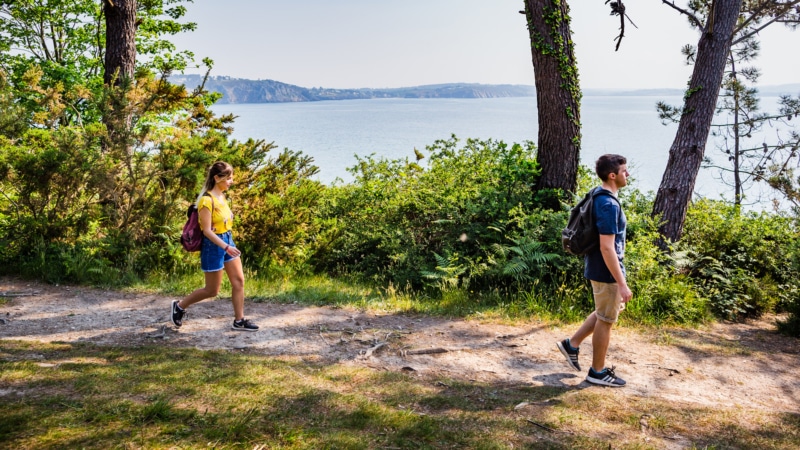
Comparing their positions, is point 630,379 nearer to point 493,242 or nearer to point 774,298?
point 493,242

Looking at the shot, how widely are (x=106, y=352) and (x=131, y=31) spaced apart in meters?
6.94

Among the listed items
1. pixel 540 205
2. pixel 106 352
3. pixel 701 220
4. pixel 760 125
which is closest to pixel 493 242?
pixel 540 205

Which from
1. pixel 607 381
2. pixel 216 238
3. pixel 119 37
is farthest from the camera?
pixel 119 37

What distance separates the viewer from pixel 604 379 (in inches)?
200

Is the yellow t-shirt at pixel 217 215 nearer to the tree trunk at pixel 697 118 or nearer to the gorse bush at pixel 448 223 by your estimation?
the gorse bush at pixel 448 223

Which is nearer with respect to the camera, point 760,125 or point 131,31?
point 131,31

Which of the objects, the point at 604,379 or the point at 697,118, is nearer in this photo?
the point at 604,379

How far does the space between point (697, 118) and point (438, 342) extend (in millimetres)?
6544

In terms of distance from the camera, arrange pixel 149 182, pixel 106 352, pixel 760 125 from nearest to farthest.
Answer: pixel 106 352 → pixel 149 182 → pixel 760 125

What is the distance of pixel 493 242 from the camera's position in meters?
8.72

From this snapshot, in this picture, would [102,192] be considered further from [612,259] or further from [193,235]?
[612,259]

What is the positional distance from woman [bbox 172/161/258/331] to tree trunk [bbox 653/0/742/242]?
7.10 m

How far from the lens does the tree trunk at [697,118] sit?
371 inches

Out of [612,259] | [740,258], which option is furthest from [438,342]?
[740,258]
